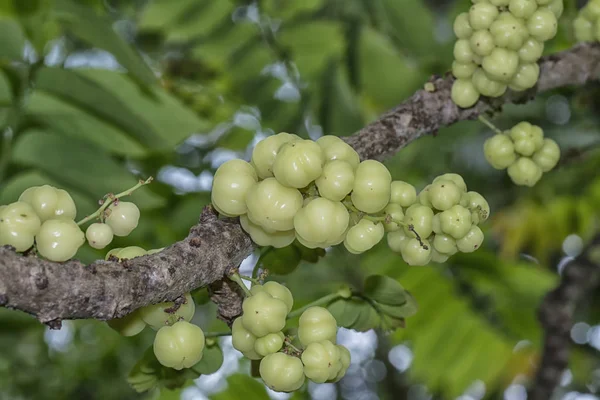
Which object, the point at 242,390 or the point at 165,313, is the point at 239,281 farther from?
the point at 242,390

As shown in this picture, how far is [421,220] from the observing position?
128 centimetres

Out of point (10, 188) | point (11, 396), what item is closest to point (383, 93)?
point (10, 188)

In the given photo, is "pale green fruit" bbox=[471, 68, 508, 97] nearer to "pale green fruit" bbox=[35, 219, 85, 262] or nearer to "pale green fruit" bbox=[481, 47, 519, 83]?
"pale green fruit" bbox=[481, 47, 519, 83]

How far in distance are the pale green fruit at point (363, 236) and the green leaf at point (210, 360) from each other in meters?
0.43

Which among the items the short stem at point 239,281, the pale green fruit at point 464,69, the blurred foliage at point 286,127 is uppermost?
the pale green fruit at point 464,69

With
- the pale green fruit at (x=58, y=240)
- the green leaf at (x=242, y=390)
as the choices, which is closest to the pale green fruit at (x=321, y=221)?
the pale green fruit at (x=58, y=240)

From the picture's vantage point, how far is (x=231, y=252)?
1.18m

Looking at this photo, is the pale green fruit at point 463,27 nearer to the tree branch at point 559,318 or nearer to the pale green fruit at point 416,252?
the pale green fruit at point 416,252

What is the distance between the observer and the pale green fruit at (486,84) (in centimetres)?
162

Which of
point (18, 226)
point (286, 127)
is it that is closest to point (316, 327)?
point (18, 226)

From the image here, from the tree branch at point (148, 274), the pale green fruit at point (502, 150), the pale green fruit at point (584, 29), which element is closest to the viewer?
the tree branch at point (148, 274)

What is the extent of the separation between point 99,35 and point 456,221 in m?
1.39

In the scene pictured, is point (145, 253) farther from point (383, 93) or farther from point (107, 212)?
point (383, 93)

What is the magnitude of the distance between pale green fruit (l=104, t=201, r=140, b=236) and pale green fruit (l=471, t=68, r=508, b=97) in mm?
901
